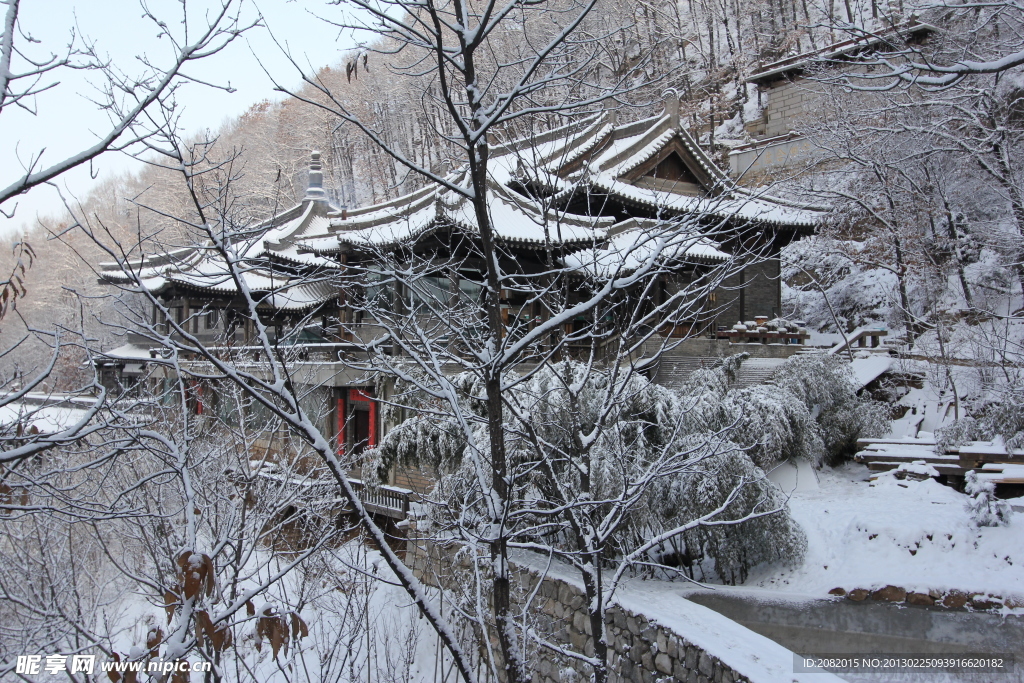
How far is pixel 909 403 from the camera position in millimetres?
11641

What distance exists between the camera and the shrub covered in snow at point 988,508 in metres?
6.45

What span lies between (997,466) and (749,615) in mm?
3744

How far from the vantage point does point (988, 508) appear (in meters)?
6.48

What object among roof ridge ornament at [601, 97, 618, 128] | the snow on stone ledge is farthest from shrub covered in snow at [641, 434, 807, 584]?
roof ridge ornament at [601, 97, 618, 128]

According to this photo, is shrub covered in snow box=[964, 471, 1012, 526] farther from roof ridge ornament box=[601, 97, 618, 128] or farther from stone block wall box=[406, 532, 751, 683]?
roof ridge ornament box=[601, 97, 618, 128]

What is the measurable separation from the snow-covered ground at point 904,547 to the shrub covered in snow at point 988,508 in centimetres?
8

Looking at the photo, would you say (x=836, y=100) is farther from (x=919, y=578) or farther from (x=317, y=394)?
(x=317, y=394)

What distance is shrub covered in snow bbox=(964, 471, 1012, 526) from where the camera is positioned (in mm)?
6453

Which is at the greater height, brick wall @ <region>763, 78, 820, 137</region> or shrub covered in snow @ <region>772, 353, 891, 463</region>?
brick wall @ <region>763, 78, 820, 137</region>

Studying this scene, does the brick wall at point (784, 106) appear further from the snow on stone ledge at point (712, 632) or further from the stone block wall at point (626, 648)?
the stone block wall at point (626, 648)

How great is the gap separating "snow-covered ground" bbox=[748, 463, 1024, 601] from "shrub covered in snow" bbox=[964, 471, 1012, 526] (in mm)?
76

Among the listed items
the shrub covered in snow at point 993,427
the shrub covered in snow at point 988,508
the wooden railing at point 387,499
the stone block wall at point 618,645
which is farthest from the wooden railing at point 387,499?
the shrub covered in snow at point 993,427

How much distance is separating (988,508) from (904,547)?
0.91 metres

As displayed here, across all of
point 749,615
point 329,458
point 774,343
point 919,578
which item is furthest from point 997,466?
point 329,458
